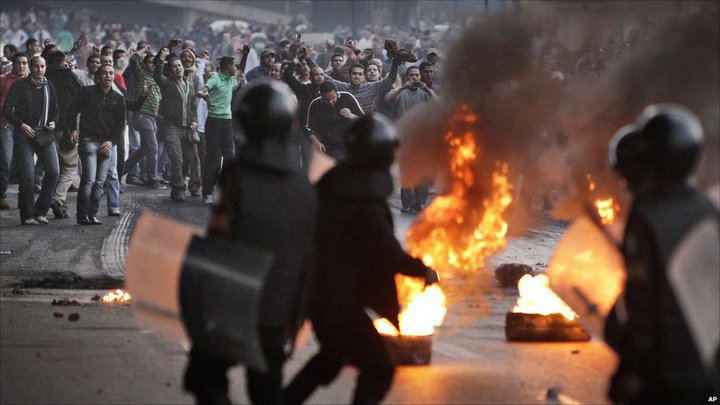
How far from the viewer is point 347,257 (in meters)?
5.89

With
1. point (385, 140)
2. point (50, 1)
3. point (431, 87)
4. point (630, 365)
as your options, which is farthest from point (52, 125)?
point (50, 1)

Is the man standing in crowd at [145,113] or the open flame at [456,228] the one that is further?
the man standing in crowd at [145,113]

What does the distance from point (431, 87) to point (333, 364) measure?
1200cm

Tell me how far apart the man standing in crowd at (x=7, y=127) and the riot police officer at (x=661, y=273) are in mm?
12456

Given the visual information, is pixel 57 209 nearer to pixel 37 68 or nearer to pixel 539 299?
pixel 37 68

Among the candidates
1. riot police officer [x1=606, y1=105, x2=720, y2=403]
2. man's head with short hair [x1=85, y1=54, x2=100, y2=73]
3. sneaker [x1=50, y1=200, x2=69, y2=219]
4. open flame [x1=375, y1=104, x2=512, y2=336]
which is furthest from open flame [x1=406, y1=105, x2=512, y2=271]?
man's head with short hair [x1=85, y1=54, x2=100, y2=73]

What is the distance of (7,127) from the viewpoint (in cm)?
1647

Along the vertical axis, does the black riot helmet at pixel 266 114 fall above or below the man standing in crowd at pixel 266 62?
above

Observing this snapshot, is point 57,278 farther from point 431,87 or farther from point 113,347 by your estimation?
point 431,87

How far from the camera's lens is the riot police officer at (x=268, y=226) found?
5.13 meters

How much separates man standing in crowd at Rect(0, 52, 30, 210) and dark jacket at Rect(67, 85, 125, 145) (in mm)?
773

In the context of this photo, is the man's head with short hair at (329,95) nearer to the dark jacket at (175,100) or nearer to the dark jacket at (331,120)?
the dark jacket at (331,120)

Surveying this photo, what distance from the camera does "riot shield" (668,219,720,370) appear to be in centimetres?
449

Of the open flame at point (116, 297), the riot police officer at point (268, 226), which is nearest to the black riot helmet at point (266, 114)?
the riot police officer at point (268, 226)
